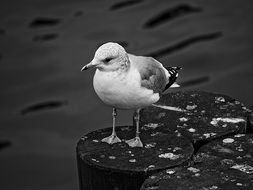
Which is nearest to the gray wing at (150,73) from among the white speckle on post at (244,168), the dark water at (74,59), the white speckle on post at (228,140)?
the white speckle on post at (228,140)

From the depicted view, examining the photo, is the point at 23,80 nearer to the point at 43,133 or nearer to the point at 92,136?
the point at 43,133

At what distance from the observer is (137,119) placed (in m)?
4.37

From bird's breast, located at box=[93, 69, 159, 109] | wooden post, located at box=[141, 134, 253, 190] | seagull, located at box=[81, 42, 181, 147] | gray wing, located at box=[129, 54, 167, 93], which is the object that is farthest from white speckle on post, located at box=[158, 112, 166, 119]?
wooden post, located at box=[141, 134, 253, 190]

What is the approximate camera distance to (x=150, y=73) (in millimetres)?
4383

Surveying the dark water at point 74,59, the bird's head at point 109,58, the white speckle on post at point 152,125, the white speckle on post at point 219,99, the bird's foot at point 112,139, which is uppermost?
the bird's head at point 109,58

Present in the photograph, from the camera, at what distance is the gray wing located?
4.31 metres

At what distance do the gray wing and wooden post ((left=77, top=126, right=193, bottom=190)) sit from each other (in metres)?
0.31

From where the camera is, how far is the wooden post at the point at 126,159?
3.87 meters

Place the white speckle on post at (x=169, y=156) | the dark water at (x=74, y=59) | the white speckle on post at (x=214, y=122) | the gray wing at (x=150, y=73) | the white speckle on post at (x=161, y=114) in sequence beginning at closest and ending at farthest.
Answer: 1. the white speckle on post at (x=169, y=156)
2. the gray wing at (x=150, y=73)
3. the white speckle on post at (x=214, y=122)
4. the white speckle on post at (x=161, y=114)
5. the dark water at (x=74, y=59)

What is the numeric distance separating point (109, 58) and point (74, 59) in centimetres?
426

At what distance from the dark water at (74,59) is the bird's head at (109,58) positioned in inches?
107

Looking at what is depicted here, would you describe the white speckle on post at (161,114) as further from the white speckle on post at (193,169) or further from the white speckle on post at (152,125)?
the white speckle on post at (193,169)

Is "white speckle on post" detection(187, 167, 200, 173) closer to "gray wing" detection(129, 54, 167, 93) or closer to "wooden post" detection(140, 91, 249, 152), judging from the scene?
"wooden post" detection(140, 91, 249, 152)

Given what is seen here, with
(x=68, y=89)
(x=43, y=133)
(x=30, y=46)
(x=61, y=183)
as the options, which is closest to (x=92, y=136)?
(x=61, y=183)
